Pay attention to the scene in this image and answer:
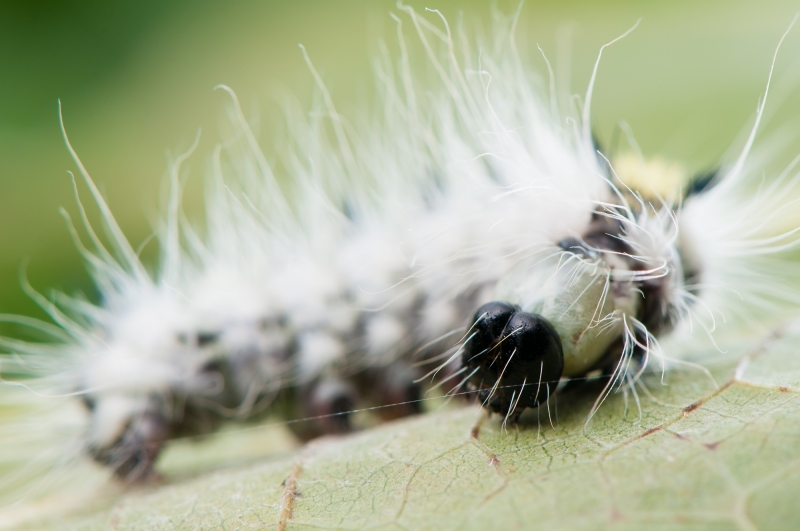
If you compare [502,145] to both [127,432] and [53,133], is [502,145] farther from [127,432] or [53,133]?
[53,133]

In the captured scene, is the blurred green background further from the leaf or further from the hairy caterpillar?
the leaf

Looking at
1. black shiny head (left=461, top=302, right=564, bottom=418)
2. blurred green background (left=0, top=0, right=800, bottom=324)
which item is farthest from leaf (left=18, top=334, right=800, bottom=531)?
blurred green background (left=0, top=0, right=800, bottom=324)

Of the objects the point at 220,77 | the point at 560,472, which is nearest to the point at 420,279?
the point at 560,472

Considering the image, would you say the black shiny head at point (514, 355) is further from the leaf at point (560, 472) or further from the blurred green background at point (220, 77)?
the blurred green background at point (220, 77)

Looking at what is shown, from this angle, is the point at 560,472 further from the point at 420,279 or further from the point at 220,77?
the point at 220,77

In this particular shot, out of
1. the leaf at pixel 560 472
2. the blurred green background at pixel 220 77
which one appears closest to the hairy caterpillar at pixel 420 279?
the leaf at pixel 560 472

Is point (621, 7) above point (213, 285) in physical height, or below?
above

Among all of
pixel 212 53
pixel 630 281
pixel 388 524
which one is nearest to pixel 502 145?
pixel 630 281
